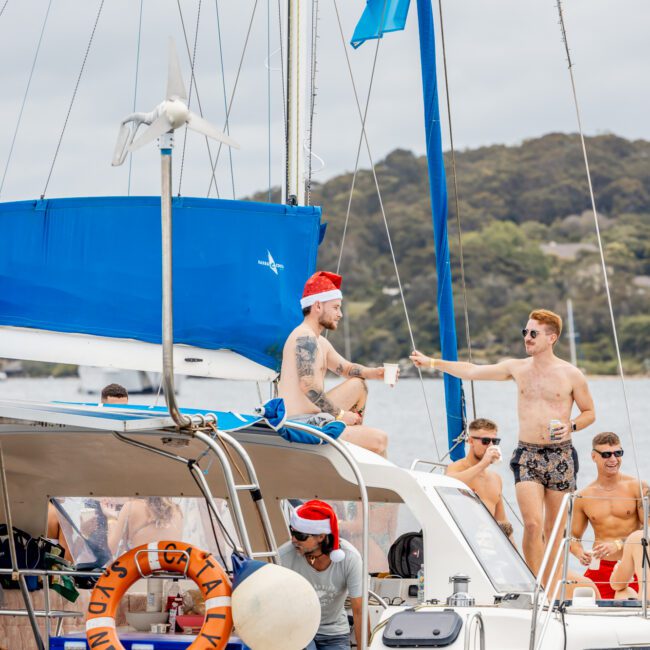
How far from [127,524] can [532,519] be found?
2673mm

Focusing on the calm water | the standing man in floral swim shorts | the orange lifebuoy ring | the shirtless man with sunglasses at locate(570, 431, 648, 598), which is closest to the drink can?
the standing man in floral swim shorts

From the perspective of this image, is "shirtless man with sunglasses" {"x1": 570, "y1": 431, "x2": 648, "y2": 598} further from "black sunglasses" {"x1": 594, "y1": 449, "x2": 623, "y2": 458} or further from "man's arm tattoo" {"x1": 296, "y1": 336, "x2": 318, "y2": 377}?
"man's arm tattoo" {"x1": 296, "y1": 336, "x2": 318, "y2": 377}

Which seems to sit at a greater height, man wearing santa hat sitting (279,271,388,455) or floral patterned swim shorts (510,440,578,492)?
man wearing santa hat sitting (279,271,388,455)

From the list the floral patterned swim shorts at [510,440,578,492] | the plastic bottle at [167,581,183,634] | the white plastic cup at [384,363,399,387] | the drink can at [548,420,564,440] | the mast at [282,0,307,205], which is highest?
the mast at [282,0,307,205]

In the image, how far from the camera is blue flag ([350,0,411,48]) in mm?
11969

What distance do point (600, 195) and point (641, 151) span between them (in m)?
7.16

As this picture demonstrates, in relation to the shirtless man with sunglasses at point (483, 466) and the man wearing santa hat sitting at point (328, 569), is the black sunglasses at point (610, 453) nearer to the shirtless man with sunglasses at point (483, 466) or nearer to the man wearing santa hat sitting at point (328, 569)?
the shirtless man with sunglasses at point (483, 466)

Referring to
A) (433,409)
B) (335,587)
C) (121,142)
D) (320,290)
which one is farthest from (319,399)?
(433,409)

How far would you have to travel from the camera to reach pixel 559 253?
77.3m

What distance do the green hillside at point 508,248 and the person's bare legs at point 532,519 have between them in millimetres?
48479

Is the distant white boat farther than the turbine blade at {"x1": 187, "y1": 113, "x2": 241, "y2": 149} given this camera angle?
Yes

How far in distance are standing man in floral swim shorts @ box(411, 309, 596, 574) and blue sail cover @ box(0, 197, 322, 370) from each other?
3.60 feet

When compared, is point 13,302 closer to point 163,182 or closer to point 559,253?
point 163,182

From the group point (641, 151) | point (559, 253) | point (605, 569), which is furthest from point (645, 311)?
point (605, 569)
